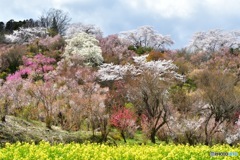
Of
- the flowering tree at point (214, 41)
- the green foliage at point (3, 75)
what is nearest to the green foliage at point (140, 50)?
the flowering tree at point (214, 41)

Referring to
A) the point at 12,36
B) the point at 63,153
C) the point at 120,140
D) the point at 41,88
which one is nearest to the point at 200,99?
the point at 120,140

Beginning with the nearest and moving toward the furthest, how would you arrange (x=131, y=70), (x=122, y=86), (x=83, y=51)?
(x=122, y=86)
(x=131, y=70)
(x=83, y=51)

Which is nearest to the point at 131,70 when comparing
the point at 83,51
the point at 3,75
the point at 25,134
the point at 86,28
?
the point at 83,51

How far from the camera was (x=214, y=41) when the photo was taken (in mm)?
74000

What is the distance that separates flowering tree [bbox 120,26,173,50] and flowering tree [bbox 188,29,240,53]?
570 cm

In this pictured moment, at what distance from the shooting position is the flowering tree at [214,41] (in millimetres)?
73812

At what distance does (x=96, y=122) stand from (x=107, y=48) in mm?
37747

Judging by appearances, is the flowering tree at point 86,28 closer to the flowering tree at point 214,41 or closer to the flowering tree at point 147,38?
the flowering tree at point 147,38

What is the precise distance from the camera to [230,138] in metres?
27.2

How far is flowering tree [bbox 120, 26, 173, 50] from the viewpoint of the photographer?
77.9 m

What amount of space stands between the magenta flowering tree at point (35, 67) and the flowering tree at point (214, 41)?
3175cm

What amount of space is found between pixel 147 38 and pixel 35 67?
111 ft

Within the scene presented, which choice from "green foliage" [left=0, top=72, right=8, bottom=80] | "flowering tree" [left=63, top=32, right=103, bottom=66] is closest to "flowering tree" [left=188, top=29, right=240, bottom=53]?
"flowering tree" [left=63, top=32, right=103, bottom=66]

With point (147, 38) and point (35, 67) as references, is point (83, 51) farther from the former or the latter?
point (147, 38)
